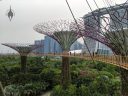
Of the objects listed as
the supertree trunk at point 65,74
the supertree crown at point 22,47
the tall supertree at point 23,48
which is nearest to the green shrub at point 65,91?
the supertree trunk at point 65,74

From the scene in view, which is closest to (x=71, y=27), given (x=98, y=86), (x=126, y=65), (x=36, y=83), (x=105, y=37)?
(x=36, y=83)

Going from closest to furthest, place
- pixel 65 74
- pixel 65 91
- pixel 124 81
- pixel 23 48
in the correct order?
1. pixel 124 81
2. pixel 65 91
3. pixel 65 74
4. pixel 23 48

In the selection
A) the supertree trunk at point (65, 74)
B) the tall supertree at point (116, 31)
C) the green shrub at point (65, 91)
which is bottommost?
the green shrub at point (65, 91)

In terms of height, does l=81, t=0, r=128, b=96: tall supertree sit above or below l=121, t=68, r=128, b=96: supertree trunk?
above

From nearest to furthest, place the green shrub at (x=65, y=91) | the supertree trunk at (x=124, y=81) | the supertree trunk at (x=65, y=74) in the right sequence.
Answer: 1. the supertree trunk at (x=124, y=81)
2. the green shrub at (x=65, y=91)
3. the supertree trunk at (x=65, y=74)

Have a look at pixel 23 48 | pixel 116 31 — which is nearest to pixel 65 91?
pixel 116 31

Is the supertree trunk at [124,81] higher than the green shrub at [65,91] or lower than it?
higher

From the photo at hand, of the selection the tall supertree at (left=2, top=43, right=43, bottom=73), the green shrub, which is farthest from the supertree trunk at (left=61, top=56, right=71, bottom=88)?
the tall supertree at (left=2, top=43, right=43, bottom=73)

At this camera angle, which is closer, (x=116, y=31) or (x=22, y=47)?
(x=116, y=31)

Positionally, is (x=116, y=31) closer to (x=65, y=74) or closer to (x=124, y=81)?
(x=124, y=81)

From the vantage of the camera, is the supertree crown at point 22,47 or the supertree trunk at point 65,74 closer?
the supertree trunk at point 65,74

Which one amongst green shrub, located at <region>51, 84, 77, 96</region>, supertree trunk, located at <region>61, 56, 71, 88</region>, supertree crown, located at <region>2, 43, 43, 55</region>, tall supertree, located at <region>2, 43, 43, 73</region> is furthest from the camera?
supertree crown, located at <region>2, 43, 43, 55</region>

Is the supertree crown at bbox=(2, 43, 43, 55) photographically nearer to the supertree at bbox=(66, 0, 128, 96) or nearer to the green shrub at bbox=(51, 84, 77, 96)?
the green shrub at bbox=(51, 84, 77, 96)

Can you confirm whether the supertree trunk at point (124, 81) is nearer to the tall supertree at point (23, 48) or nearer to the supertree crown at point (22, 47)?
the tall supertree at point (23, 48)
